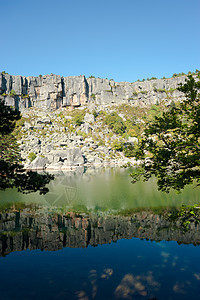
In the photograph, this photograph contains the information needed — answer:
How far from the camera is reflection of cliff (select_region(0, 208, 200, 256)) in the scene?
58.4 ft

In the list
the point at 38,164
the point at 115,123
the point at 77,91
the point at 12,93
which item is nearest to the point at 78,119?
the point at 115,123

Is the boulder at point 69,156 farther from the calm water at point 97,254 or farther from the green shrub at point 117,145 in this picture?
the calm water at point 97,254

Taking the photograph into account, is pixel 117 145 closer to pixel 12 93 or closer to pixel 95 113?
pixel 95 113

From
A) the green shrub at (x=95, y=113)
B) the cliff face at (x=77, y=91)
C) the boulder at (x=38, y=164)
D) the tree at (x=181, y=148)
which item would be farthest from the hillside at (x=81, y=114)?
the tree at (x=181, y=148)

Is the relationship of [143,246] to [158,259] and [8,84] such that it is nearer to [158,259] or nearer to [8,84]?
[158,259]

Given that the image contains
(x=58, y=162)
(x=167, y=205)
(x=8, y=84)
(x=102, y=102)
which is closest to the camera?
(x=167, y=205)

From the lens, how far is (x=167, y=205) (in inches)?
1123

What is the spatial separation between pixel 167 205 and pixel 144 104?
134103mm

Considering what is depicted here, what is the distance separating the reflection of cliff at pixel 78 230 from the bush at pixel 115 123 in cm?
10496

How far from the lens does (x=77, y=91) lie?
6117 inches

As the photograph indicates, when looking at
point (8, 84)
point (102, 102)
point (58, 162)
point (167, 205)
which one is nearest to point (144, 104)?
point (102, 102)

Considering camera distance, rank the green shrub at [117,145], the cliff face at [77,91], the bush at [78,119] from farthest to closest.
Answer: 1. the cliff face at [77,91]
2. the bush at [78,119]
3. the green shrub at [117,145]

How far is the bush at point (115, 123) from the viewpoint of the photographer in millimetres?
128250

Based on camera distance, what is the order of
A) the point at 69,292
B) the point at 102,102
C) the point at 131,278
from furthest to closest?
the point at 102,102 → the point at 131,278 → the point at 69,292
